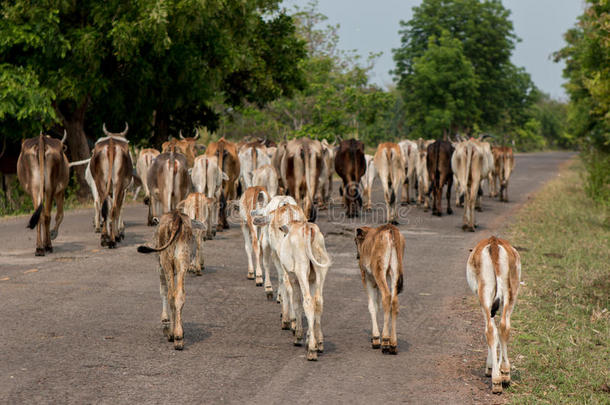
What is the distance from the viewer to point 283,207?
8.23 meters

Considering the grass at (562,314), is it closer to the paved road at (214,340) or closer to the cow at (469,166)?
the paved road at (214,340)

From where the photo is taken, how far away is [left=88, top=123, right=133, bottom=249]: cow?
13.5m

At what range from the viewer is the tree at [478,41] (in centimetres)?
6241

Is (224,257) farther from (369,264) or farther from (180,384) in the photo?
(180,384)

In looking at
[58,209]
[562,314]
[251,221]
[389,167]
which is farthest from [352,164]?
[562,314]

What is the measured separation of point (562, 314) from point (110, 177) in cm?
841

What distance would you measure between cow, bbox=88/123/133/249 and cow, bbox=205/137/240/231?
248 cm

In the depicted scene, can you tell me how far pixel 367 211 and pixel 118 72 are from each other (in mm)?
8993

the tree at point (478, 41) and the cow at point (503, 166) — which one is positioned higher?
the tree at point (478, 41)

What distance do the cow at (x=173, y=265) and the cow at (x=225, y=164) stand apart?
26.9ft

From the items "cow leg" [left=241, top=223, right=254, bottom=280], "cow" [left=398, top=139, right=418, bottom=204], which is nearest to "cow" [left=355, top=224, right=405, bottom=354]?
"cow leg" [left=241, top=223, right=254, bottom=280]

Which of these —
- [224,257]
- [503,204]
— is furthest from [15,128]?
[503,204]

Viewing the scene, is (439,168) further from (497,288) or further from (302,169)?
(497,288)

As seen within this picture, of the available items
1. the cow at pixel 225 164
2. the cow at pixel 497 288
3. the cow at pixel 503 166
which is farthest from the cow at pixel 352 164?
the cow at pixel 497 288
